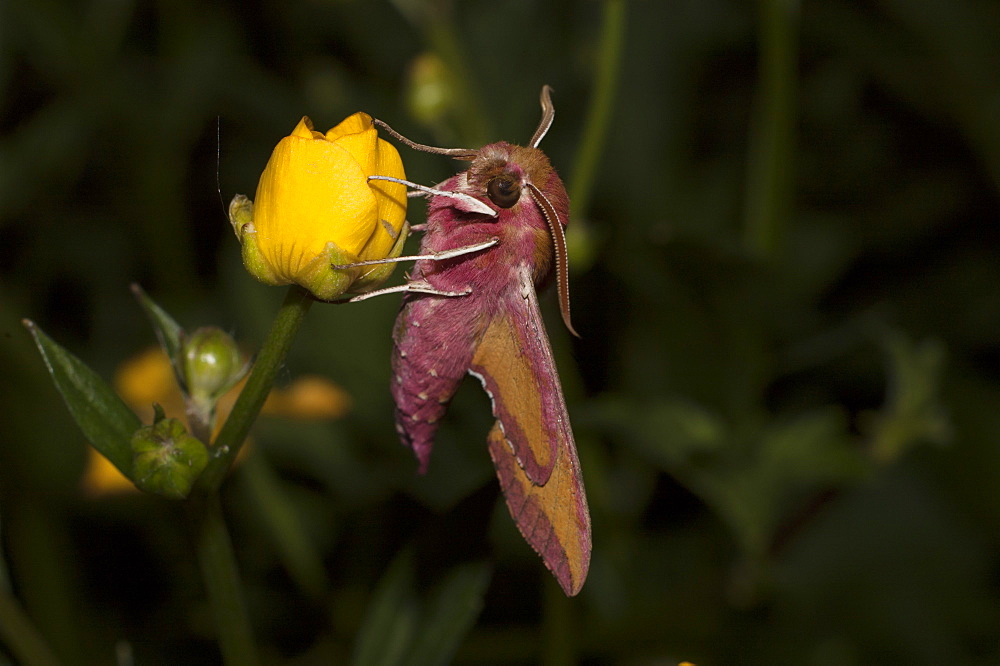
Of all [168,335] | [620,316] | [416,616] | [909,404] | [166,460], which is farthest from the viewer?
[620,316]

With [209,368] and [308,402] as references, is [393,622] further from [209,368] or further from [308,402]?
[308,402]

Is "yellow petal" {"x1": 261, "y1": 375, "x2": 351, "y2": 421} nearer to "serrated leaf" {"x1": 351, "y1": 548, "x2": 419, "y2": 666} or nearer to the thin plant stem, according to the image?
the thin plant stem

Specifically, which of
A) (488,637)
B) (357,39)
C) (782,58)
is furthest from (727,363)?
(357,39)

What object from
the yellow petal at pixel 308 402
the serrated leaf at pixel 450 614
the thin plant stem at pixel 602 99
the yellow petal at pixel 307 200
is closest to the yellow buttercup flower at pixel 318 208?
the yellow petal at pixel 307 200

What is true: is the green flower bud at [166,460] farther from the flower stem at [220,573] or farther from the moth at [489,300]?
the moth at [489,300]

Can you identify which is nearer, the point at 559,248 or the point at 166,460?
the point at 166,460

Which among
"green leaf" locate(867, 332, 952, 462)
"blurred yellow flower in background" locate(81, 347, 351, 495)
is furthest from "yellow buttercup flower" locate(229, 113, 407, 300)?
"green leaf" locate(867, 332, 952, 462)

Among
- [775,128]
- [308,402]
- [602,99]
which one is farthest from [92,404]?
[775,128]

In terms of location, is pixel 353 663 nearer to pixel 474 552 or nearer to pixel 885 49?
pixel 474 552
